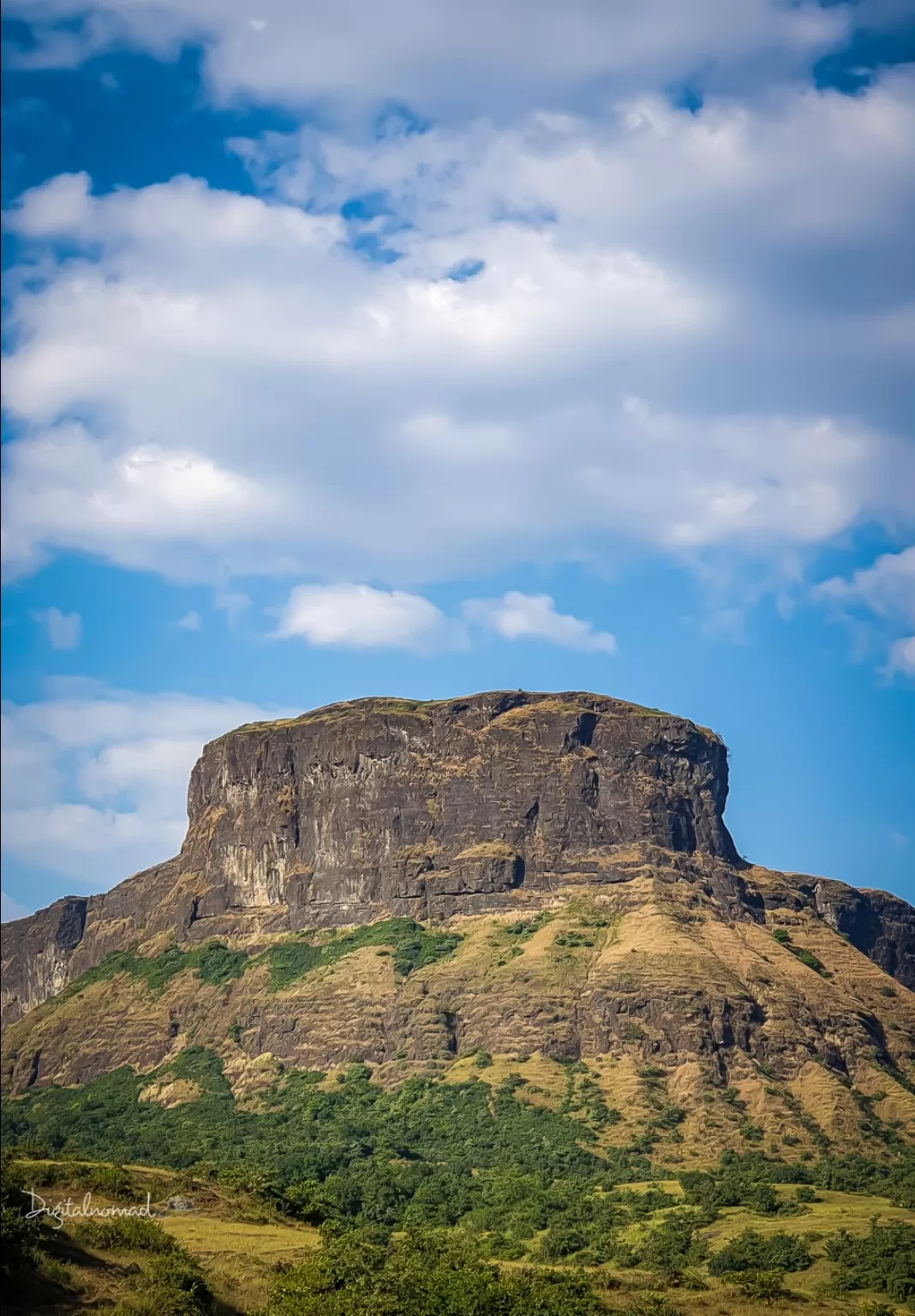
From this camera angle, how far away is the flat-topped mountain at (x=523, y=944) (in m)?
148

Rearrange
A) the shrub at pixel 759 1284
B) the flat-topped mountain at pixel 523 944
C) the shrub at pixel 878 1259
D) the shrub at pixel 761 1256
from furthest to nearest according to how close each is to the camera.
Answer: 1. the flat-topped mountain at pixel 523 944
2. the shrub at pixel 761 1256
3. the shrub at pixel 878 1259
4. the shrub at pixel 759 1284

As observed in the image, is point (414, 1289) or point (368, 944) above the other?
point (368, 944)

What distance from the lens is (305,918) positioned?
192500 mm

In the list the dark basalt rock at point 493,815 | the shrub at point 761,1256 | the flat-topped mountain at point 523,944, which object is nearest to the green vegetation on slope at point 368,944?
the flat-topped mountain at point 523,944

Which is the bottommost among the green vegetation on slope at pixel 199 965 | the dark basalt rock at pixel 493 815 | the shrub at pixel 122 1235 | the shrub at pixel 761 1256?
the shrub at pixel 761 1256

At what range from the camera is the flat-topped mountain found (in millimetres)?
148375

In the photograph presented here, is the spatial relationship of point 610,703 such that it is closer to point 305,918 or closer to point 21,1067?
point 305,918

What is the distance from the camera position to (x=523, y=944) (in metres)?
170

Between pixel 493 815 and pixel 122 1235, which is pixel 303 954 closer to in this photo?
pixel 493 815

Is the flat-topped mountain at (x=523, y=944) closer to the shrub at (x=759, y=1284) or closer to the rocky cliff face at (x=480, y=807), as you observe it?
the rocky cliff face at (x=480, y=807)

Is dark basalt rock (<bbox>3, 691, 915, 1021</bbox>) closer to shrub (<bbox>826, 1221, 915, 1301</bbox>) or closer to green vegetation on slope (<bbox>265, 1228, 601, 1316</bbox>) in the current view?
shrub (<bbox>826, 1221, 915, 1301</bbox>)

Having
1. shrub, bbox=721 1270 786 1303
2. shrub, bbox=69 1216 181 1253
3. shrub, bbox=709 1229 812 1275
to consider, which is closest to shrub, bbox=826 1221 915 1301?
shrub, bbox=709 1229 812 1275

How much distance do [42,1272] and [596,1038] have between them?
88.0 m

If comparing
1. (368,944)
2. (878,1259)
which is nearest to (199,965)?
(368,944)
